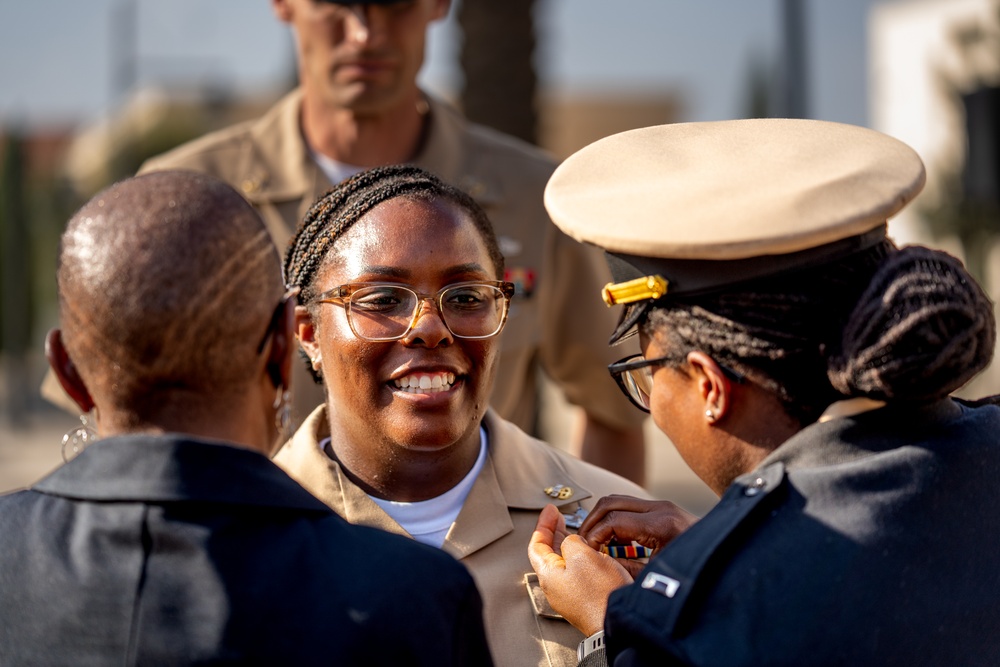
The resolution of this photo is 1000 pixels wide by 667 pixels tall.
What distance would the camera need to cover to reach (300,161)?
13.7ft

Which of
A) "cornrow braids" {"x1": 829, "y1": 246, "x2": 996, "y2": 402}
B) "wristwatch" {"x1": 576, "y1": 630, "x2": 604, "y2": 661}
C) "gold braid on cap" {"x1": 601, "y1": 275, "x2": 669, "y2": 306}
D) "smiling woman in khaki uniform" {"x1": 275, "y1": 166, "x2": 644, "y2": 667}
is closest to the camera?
"cornrow braids" {"x1": 829, "y1": 246, "x2": 996, "y2": 402}

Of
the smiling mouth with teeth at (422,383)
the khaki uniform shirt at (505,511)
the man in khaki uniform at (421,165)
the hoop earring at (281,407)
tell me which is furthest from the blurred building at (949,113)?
the hoop earring at (281,407)

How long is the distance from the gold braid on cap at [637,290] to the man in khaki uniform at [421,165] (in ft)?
5.60

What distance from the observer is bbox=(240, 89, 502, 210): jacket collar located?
163 inches

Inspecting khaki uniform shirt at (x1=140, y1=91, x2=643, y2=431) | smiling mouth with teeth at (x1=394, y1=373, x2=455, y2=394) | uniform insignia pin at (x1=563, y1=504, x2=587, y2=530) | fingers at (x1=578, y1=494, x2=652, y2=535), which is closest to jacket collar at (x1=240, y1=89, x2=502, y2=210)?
khaki uniform shirt at (x1=140, y1=91, x2=643, y2=431)

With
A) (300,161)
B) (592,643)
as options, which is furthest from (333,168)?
(592,643)

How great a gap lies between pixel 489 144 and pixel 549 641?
7.08 feet

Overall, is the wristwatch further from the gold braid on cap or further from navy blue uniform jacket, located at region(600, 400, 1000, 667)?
the gold braid on cap

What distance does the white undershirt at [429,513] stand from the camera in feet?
9.45

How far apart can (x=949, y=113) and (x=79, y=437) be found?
19.6m

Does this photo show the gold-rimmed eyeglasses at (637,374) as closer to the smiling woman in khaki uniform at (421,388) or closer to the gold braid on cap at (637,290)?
the gold braid on cap at (637,290)

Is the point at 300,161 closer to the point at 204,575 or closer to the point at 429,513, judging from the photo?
the point at 429,513

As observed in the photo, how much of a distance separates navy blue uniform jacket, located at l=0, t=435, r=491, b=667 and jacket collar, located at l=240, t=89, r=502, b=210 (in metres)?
2.17

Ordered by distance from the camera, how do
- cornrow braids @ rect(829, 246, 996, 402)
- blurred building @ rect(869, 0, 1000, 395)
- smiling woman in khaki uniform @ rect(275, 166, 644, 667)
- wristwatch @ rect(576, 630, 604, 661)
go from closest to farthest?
cornrow braids @ rect(829, 246, 996, 402), wristwatch @ rect(576, 630, 604, 661), smiling woman in khaki uniform @ rect(275, 166, 644, 667), blurred building @ rect(869, 0, 1000, 395)
